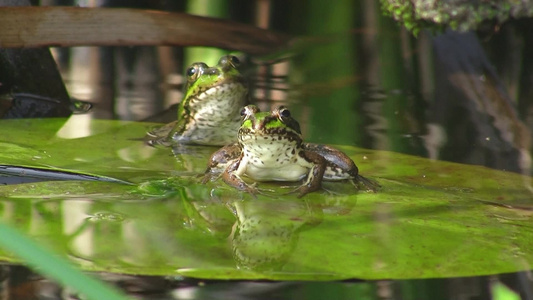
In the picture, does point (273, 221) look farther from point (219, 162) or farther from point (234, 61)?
point (234, 61)

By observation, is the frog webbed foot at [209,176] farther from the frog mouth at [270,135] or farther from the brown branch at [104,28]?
the brown branch at [104,28]

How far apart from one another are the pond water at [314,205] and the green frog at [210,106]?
0.22 metres

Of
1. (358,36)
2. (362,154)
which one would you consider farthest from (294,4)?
(362,154)

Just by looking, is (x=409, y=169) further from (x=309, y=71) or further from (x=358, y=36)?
(x=358, y=36)

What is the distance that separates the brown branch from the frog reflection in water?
1.71 m

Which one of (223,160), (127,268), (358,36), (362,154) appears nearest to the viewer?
(127,268)

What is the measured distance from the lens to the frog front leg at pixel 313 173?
10.5 ft

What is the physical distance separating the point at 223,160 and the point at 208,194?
1.23 ft

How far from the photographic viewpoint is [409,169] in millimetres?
3588

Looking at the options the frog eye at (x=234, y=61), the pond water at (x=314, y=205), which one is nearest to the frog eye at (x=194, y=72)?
the frog eye at (x=234, y=61)

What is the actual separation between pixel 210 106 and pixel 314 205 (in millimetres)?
1563

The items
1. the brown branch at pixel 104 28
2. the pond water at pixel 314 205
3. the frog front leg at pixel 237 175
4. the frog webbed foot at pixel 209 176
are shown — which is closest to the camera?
the pond water at pixel 314 205

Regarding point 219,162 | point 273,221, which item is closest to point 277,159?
point 219,162

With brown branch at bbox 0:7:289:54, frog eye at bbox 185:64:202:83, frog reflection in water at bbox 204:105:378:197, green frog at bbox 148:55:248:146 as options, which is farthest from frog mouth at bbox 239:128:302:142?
brown branch at bbox 0:7:289:54
